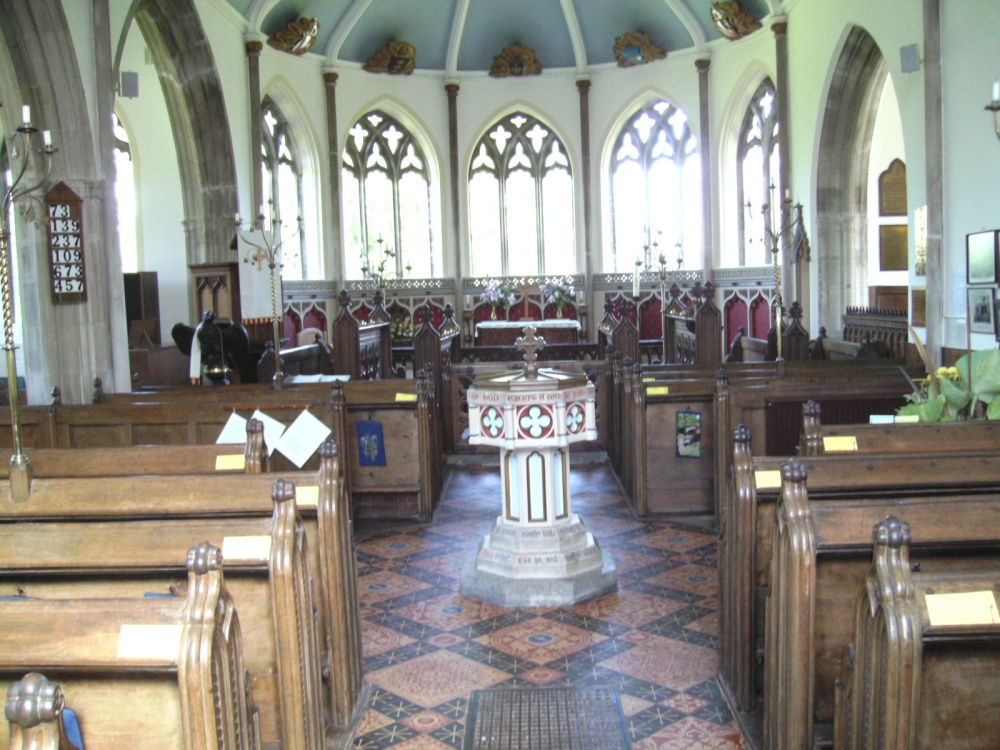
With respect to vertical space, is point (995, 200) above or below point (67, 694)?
above

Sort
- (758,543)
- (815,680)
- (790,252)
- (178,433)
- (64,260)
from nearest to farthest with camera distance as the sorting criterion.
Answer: (815,680) → (758,543) → (178,433) → (64,260) → (790,252)

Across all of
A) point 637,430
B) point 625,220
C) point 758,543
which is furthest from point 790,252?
point 758,543

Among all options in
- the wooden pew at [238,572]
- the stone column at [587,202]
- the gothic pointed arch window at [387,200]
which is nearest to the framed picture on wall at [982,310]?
the wooden pew at [238,572]

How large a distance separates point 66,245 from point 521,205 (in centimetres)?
1043

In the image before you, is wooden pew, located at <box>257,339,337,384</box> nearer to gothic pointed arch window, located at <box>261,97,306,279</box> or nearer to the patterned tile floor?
the patterned tile floor

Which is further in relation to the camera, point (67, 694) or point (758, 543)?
point (758, 543)

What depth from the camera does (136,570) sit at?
2703 mm

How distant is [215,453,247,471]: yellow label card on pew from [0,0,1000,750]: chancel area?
1 centimetres

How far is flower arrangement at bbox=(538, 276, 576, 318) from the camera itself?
53.2 feet

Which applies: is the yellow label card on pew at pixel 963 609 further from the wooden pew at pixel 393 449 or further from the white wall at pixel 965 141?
the white wall at pixel 965 141

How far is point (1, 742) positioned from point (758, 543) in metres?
2.57

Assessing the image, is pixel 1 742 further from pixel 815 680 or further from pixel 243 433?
pixel 243 433

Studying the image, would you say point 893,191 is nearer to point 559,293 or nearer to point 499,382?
point 559,293

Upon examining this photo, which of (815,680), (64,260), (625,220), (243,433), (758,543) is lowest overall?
(815,680)
